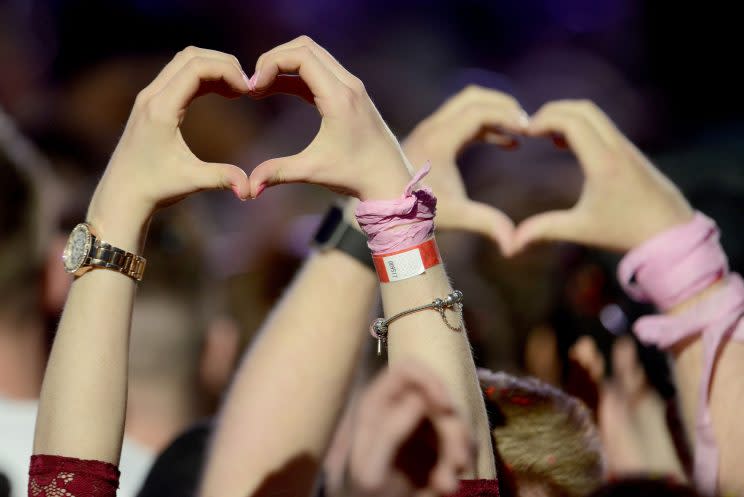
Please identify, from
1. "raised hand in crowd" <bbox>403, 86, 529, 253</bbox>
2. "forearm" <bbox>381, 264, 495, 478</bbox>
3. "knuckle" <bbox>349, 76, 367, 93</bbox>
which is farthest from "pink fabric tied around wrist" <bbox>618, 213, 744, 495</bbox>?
"knuckle" <bbox>349, 76, 367, 93</bbox>

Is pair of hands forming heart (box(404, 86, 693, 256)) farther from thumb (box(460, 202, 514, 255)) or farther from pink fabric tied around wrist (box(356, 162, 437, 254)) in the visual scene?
pink fabric tied around wrist (box(356, 162, 437, 254))

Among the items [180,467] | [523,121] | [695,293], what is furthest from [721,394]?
[180,467]

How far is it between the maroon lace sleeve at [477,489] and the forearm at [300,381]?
1.36 ft

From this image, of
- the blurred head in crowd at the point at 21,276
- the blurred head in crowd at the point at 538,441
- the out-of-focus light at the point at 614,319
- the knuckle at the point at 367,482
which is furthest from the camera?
the out-of-focus light at the point at 614,319

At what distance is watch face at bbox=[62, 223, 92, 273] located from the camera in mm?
1024

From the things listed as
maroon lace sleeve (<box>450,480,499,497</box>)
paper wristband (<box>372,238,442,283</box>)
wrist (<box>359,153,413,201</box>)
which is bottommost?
maroon lace sleeve (<box>450,480,499,497</box>)

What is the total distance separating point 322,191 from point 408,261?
68.9 inches

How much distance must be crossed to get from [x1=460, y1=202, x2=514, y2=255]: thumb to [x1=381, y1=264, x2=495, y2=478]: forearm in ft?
1.25

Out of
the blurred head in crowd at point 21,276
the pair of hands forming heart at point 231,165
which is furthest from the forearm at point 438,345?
the blurred head in crowd at point 21,276

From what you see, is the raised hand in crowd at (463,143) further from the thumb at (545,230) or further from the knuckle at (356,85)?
the knuckle at (356,85)

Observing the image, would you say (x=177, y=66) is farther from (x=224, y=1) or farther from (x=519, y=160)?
(x=224, y=1)

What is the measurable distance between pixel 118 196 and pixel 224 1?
3.94 meters

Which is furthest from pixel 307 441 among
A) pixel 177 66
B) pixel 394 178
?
pixel 177 66

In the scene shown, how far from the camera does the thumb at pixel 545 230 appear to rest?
1404mm
